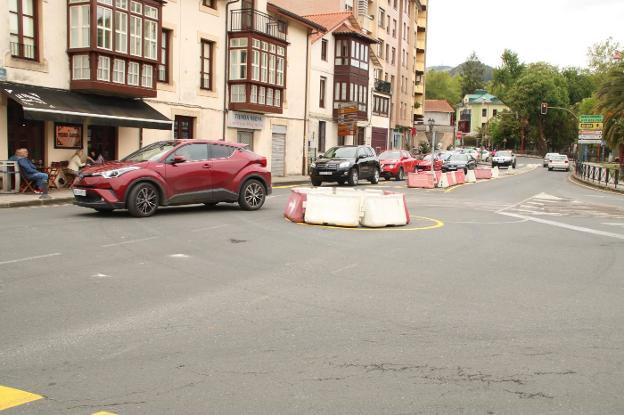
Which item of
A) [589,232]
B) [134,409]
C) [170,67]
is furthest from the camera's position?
[170,67]

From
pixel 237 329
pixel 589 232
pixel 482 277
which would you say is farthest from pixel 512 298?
pixel 589 232

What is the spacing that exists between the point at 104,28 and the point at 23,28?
2.57m

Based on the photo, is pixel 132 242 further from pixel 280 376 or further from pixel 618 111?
pixel 618 111

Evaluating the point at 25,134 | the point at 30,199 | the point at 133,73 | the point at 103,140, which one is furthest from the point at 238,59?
the point at 30,199

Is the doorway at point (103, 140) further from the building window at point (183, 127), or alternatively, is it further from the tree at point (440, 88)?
the tree at point (440, 88)

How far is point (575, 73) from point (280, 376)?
13277 centimetres

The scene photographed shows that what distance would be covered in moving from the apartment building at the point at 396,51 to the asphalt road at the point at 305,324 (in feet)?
145

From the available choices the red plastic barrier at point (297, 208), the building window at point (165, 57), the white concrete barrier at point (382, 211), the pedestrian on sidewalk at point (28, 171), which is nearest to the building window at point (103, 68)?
the building window at point (165, 57)

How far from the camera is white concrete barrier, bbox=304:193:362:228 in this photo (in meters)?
12.7

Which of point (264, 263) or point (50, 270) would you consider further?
point (264, 263)

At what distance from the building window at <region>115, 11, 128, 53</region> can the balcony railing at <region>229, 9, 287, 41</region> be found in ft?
27.0

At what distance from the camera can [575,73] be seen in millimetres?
122625

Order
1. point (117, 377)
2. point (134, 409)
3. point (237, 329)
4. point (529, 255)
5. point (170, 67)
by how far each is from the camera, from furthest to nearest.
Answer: point (170, 67) < point (529, 255) < point (237, 329) < point (117, 377) < point (134, 409)

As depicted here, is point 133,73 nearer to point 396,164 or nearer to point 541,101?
point 396,164
